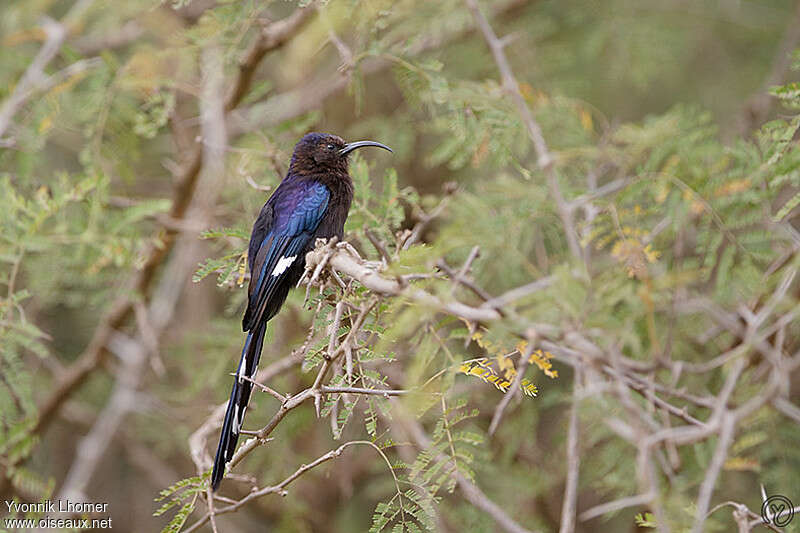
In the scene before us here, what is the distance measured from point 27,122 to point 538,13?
404 centimetres

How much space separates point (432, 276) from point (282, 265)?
1.28m

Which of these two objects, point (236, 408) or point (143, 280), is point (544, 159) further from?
point (143, 280)

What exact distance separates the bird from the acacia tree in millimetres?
115

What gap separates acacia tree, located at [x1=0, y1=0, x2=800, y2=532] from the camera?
233cm

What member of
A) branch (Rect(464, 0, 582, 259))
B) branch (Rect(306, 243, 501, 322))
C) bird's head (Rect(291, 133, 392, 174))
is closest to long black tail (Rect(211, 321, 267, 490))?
branch (Rect(306, 243, 501, 322))

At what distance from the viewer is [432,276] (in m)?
2.17

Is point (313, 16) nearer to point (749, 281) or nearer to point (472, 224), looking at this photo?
point (472, 224)

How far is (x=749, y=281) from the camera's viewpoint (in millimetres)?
3354

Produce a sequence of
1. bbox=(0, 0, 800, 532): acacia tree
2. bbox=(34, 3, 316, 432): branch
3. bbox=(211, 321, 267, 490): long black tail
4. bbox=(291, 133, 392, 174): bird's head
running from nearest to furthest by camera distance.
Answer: bbox=(0, 0, 800, 532): acacia tree → bbox=(211, 321, 267, 490): long black tail → bbox=(291, 133, 392, 174): bird's head → bbox=(34, 3, 316, 432): branch

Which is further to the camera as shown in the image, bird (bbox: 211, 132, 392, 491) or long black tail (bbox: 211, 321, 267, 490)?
bird (bbox: 211, 132, 392, 491)

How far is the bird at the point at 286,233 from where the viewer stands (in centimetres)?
300

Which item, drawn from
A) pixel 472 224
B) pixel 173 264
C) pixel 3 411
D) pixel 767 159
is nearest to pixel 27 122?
pixel 173 264

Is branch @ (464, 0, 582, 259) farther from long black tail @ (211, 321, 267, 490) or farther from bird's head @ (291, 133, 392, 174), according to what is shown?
long black tail @ (211, 321, 267, 490)

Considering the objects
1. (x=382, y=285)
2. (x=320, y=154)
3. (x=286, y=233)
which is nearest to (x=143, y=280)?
(x=320, y=154)
